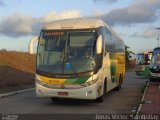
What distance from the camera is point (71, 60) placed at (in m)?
18.0

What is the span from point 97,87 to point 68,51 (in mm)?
1822

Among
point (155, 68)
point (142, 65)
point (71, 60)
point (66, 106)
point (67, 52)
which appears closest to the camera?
point (71, 60)

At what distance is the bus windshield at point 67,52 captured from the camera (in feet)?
58.6

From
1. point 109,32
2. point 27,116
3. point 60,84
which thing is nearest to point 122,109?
point 60,84

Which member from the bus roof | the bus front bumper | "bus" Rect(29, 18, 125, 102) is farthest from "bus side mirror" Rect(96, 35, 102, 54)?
the bus front bumper

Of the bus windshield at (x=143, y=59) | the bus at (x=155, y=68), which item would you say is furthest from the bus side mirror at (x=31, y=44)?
the bus windshield at (x=143, y=59)

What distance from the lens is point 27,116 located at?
1502 cm

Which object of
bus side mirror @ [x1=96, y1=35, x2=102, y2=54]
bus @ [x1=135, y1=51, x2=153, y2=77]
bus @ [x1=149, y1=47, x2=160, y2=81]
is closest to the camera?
bus side mirror @ [x1=96, y1=35, x2=102, y2=54]

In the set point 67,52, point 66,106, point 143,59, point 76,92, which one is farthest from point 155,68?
point 76,92

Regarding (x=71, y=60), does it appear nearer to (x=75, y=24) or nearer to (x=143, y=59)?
(x=75, y=24)

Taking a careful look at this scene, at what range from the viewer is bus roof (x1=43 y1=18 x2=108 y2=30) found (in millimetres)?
18534

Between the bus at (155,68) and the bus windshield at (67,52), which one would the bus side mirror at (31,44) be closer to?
the bus windshield at (67,52)

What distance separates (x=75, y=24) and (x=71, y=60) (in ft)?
5.43

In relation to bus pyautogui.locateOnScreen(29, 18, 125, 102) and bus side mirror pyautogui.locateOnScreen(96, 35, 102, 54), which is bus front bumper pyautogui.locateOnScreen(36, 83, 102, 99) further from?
bus side mirror pyautogui.locateOnScreen(96, 35, 102, 54)
